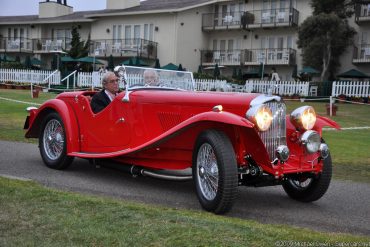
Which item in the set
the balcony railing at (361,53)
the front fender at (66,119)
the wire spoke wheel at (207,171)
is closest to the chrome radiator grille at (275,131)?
the wire spoke wheel at (207,171)

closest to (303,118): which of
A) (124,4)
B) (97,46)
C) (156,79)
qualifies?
(156,79)

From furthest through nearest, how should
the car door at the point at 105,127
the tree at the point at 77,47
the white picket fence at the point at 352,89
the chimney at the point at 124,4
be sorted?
the chimney at the point at 124,4 < the tree at the point at 77,47 < the white picket fence at the point at 352,89 < the car door at the point at 105,127

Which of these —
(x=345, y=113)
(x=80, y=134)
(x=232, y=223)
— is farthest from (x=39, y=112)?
(x=345, y=113)

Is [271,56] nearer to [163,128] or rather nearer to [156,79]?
[156,79]

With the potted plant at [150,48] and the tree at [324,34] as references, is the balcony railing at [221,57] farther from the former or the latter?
the tree at [324,34]

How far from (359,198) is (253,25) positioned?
3561cm

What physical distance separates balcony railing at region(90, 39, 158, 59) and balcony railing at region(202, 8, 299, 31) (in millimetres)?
5020

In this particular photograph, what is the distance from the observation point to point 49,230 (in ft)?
13.1

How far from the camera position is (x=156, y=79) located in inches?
273

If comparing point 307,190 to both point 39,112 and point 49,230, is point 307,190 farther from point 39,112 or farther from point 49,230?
point 39,112

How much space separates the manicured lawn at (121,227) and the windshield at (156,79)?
2.24 m

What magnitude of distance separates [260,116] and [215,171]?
0.73 metres

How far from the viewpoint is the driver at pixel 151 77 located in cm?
683

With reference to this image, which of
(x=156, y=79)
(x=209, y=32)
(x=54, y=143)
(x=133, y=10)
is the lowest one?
(x=54, y=143)
